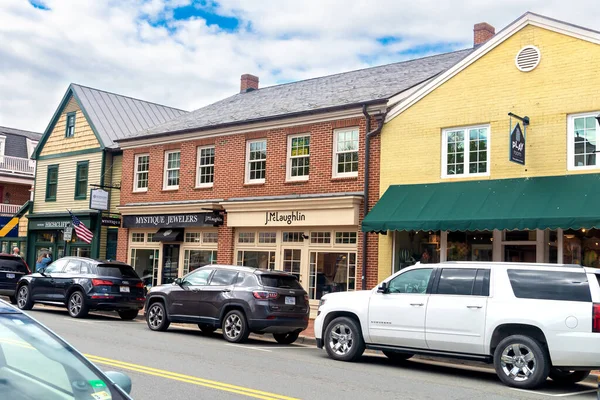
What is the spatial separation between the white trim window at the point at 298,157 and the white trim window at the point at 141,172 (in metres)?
7.08

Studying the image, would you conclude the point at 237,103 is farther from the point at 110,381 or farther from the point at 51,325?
the point at 110,381

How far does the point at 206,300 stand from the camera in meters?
15.3

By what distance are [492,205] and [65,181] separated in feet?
66.1

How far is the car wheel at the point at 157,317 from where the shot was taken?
638 inches

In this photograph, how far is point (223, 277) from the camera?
15.4 meters

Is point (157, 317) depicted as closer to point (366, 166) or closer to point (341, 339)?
point (341, 339)

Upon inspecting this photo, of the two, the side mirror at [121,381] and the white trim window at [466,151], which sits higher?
the white trim window at [466,151]

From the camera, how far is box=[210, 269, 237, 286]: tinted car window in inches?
599

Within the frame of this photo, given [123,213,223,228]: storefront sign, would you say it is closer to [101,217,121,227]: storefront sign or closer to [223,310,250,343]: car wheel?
[101,217,121,227]: storefront sign

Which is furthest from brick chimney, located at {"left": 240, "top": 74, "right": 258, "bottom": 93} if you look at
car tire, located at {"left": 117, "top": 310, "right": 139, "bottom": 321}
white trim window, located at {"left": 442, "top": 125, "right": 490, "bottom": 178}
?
white trim window, located at {"left": 442, "top": 125, "right": 490, "bottom": 178}

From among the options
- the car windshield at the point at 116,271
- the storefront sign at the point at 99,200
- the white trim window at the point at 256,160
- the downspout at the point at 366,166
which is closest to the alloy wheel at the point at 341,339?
the downspout at the point at 366,166

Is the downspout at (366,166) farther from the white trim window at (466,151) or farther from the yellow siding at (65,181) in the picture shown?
the yellow siding at (65,181)

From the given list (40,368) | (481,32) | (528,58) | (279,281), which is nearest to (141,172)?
(279,281)

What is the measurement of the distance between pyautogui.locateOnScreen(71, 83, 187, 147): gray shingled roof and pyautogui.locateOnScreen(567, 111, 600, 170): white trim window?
18110 millimetres
